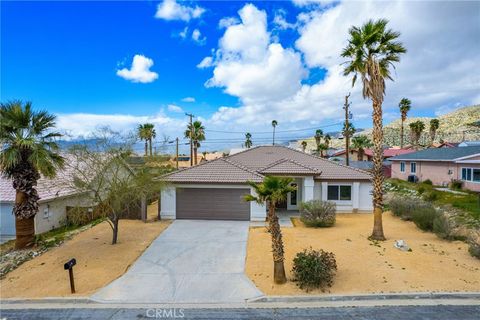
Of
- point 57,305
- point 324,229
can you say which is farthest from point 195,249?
point 324,229

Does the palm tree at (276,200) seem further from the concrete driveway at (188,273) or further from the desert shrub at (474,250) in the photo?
the desert shrub at (474,250)

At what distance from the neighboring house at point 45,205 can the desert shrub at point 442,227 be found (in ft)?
60.0

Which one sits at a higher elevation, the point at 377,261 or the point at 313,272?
the point at 313,272

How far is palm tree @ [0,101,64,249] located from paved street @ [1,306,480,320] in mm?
6764

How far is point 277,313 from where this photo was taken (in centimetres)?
855

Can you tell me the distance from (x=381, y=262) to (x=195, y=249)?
26.7ft

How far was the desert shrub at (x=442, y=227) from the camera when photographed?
47.0 ft

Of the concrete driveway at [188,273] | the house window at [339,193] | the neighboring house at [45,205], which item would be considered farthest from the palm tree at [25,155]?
the house window at [339,193]

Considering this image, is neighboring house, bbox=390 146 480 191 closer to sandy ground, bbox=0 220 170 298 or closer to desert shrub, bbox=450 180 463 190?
desert shrub, bbox=450 180 463 190

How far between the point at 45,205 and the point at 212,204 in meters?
10.5

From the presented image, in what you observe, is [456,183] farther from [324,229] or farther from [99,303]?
[99,303]

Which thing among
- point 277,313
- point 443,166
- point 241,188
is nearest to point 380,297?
point 277,313

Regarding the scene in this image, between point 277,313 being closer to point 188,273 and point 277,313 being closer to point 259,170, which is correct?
point 188,273

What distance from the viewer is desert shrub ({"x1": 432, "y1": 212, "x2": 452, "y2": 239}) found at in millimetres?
14328
